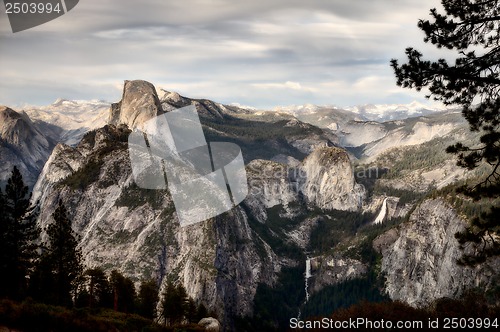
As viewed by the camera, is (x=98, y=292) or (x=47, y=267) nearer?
(x=47, y=267)

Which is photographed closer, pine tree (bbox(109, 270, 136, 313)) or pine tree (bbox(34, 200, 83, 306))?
pine tree (bbox(34, 200, 83, 306))

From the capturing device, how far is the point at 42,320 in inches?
1331

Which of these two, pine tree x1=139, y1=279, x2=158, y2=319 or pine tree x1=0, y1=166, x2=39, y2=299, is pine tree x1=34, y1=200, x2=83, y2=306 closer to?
pine tree x1=0, y1=166, x2=39, y2=299

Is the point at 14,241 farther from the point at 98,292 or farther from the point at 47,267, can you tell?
the point at 98,292

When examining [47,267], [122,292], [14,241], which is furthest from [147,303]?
[14,241]


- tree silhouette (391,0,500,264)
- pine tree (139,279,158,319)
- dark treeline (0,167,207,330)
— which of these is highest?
tree silhouette (391,0,500,264)

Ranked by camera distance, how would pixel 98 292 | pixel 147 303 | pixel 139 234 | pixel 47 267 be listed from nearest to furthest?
pixel 47 267 < pixel 98 292 < pixel 147 303 < pixel 139 234

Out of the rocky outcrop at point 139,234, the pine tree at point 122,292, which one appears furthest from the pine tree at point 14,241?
the rocky outcrop at point 139,234

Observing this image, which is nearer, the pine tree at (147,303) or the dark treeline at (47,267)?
the dark treeline at (47,267)

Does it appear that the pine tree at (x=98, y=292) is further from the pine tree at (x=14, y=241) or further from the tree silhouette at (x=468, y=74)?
the tree silhouette at (x=468, y=74)

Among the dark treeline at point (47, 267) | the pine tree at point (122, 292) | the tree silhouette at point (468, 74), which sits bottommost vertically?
the pine tree at point (122, 292)

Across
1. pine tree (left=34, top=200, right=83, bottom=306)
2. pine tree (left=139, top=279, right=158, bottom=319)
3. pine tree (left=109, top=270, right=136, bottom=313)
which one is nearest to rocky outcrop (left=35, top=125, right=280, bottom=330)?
pine tree (left=139, top=279, right=158, bottom=319)

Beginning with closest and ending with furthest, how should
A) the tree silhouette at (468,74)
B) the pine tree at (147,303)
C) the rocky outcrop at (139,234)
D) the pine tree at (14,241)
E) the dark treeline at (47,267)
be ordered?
the tree silhouette at (468,74) → the pine tree at (14,241) → the dark treeline at (47,267) → the pine tree at (147,303) → the rocky outcrop at (139,234)

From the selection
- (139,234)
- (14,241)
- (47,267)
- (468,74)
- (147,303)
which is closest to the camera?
(468,74)
